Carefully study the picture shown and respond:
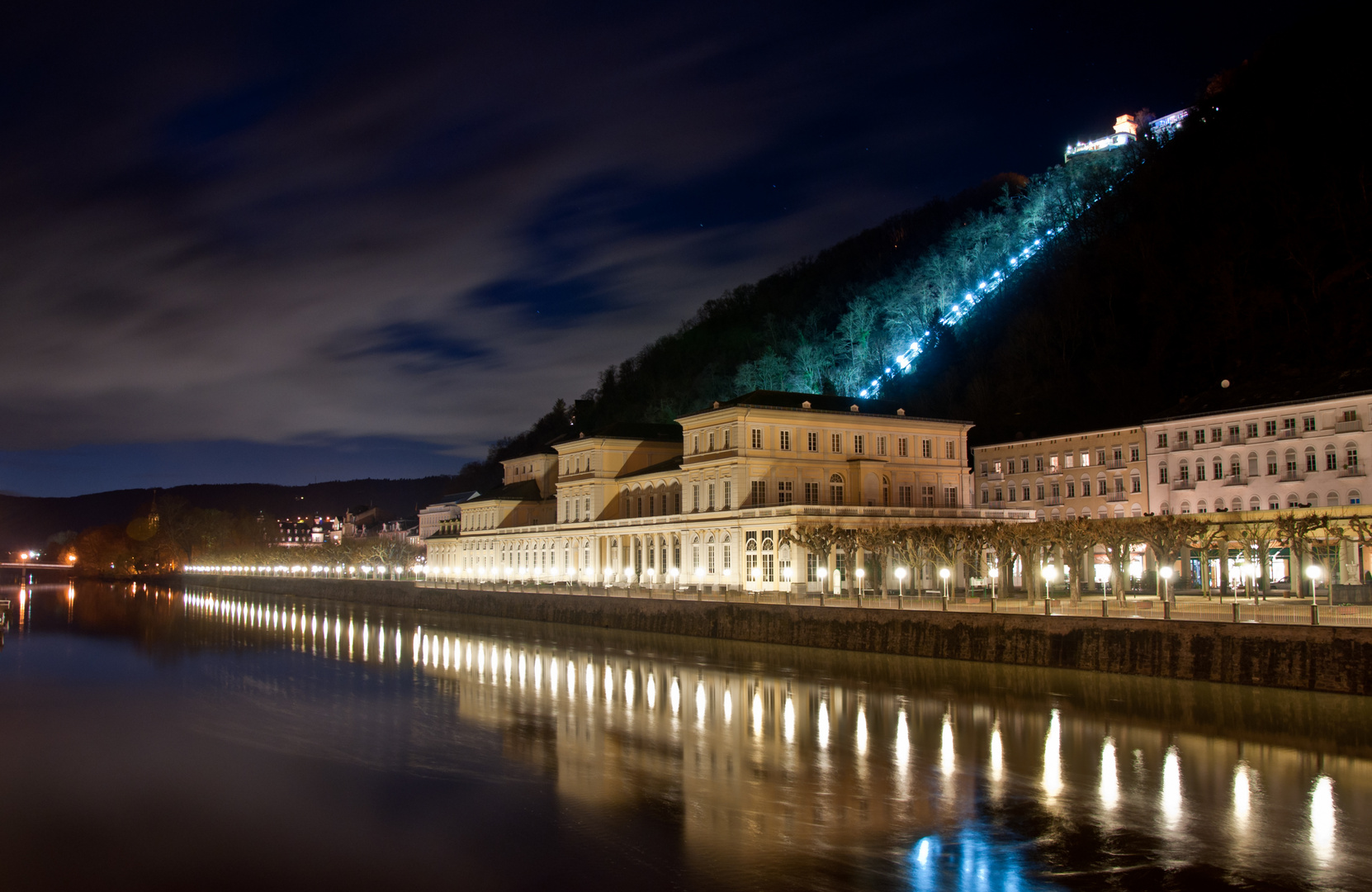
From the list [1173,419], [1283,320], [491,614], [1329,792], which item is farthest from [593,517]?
[1329,792]

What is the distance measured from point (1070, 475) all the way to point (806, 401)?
19178 mm

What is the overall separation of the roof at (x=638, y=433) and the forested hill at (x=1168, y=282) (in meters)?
21.2

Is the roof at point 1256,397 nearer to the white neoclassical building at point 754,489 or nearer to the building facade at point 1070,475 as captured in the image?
the building facade at point 1070,475

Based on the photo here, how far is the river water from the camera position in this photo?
18828 millimetres

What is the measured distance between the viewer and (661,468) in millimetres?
83062

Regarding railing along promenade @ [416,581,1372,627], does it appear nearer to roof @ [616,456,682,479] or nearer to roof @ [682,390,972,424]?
roof @ [682,390,972,424]

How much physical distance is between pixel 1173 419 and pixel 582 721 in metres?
46.4

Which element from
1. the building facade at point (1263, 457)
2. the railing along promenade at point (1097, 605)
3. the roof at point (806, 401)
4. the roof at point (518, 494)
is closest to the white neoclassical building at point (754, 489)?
the roof at point (806, 401)

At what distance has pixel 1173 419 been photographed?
65625 mm

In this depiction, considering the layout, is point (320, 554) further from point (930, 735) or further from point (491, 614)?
point (930, 735)

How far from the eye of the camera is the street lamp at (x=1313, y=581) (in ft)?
118

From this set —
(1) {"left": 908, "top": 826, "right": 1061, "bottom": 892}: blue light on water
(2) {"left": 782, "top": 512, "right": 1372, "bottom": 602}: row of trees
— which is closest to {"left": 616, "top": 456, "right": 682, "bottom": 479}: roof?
(2) {"left": 782, "top": 512, "right": 1372, "bottom": 602}: row of trees

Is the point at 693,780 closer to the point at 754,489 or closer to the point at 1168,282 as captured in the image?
the point at 754,489

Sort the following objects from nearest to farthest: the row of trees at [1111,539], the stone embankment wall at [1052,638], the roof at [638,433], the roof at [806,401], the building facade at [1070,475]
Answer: the stone embankment wall at [1052,638]
the row of trees at [1111,539]
the building facade at [1070,475]
the roof at [806,401]
the roof at [638,433]
